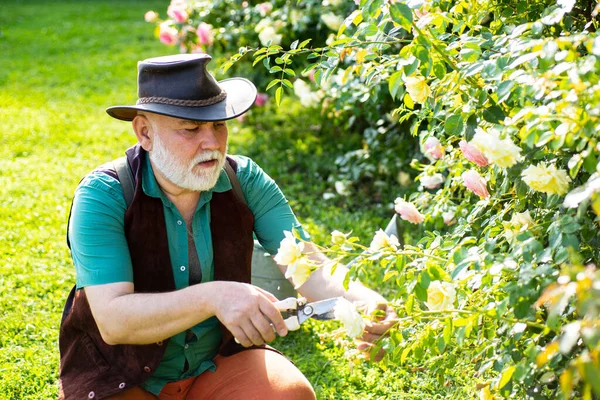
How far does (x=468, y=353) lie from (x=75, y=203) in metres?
1.34

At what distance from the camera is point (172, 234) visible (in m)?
2.64

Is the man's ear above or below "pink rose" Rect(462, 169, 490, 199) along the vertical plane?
above

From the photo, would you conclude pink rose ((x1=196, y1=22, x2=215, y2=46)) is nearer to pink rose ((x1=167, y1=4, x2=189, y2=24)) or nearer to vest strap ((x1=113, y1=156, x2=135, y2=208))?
pink rose ((x1=167, y1=4, x2=189, y2=24))

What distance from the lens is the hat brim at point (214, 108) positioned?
248cm

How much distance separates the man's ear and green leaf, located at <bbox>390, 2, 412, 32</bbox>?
103 centimetres

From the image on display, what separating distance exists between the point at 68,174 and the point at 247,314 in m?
3.85

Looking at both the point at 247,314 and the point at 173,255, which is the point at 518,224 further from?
the point at 173,255

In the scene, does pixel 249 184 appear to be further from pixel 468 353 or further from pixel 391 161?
pixel 391 161

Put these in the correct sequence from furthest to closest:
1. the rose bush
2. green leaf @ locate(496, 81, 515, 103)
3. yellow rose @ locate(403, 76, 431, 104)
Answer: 1. yellow rose @ locate(403, 76, 431, 104)
2. green leaf @ locate(496, 81, 515, 103)
3. the rose bush

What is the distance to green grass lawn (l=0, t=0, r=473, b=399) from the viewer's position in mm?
3232

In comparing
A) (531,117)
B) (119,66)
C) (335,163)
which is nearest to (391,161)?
(335,163)

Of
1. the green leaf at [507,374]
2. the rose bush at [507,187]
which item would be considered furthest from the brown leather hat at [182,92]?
the green leaf at [507,374]

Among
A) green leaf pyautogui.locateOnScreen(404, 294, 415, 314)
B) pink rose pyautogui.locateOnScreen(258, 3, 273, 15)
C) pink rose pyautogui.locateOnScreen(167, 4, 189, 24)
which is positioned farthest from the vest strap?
pink rose pyautogui.locateOnScreen(167, 4, 189, 24)

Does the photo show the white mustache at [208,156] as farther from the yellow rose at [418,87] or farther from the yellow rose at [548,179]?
the yellow rose at [548,179]
